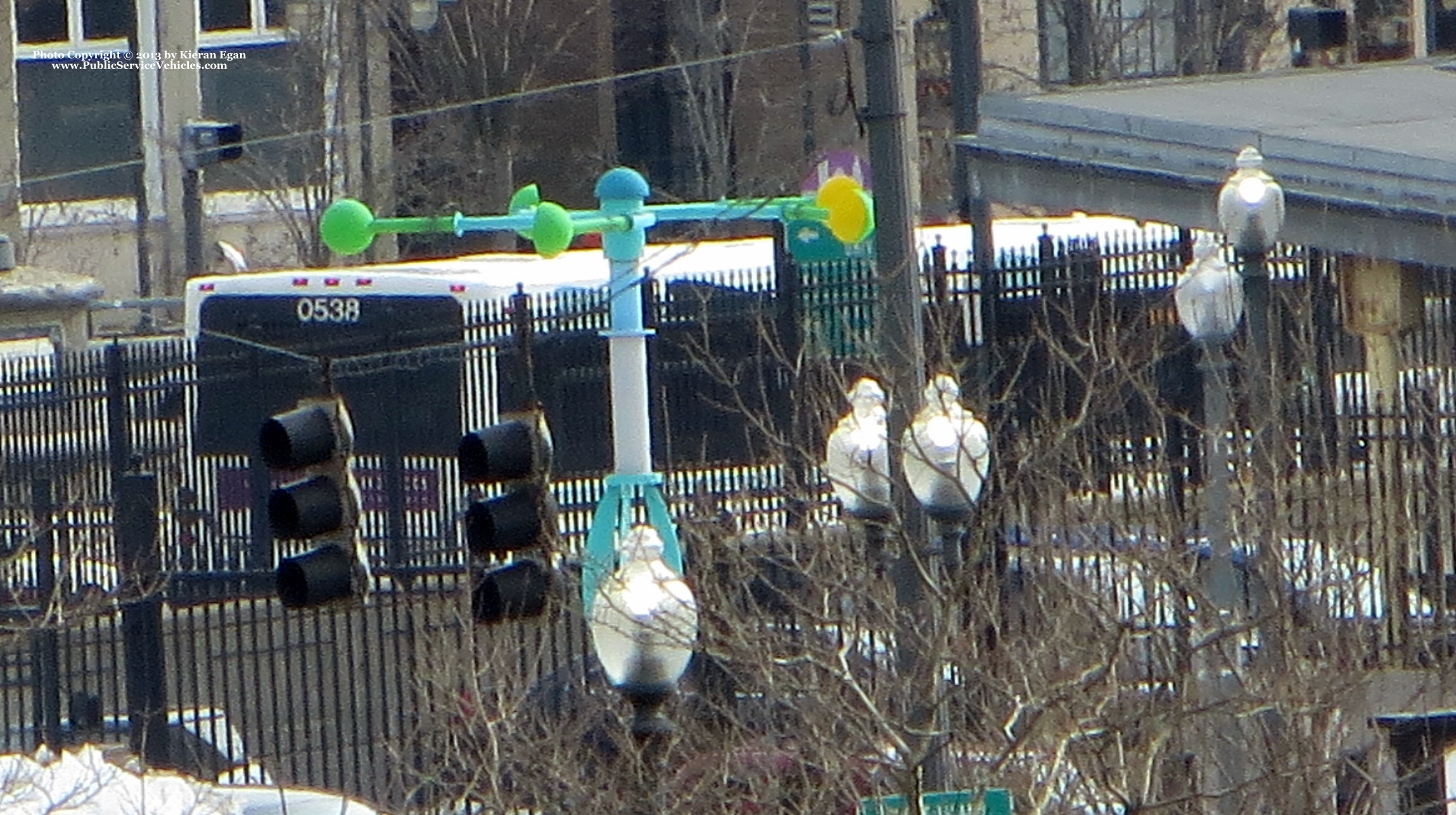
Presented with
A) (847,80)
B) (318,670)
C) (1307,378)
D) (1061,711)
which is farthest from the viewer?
(318,670)

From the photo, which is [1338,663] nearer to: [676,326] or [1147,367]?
[1147,367]

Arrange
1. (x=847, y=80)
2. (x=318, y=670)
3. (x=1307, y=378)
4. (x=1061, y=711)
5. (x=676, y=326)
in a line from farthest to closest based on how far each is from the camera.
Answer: (x=676, y=326) → (x=318, y=670) → (x=1307, y=378) → (x=847, y=80) → (x=1061, y=711)

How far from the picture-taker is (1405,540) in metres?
12.0

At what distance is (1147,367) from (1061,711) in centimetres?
529

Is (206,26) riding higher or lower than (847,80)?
higher

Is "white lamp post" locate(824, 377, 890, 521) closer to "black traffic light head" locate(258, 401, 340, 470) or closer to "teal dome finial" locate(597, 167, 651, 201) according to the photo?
"black traffic light head" locate(258, 401, 340, 470)

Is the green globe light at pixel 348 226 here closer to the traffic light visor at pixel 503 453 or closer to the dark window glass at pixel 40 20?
the traffic light visor at pixel 503 453

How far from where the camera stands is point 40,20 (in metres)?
35.8

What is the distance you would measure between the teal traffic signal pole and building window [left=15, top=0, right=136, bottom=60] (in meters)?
21.8

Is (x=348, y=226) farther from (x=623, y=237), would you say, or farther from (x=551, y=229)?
(x=623, y=237)

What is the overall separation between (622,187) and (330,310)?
6.46 meters

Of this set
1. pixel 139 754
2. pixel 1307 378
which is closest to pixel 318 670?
pixel 139 754

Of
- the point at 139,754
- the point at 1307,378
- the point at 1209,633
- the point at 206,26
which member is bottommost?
the point at 139,754

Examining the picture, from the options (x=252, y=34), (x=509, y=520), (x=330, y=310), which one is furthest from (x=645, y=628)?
(x=252, y=34)
